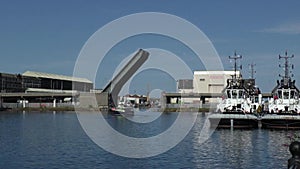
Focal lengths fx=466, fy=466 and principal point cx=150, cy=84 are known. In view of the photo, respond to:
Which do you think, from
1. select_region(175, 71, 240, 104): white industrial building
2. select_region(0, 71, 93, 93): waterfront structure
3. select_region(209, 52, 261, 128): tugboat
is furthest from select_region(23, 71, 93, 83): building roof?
select_region(209, 52, 261, 128): tugboat

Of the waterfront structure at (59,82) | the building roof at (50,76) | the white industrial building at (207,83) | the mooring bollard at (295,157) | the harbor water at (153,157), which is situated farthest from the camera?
the building roof at (50,76)

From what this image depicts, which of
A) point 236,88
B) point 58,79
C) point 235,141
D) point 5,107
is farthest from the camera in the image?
point 58,79

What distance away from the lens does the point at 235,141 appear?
83.6 ft

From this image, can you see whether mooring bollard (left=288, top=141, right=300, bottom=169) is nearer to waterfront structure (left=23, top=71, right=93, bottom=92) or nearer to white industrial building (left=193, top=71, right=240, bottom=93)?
white industrial building (left=193, top=71, right=240, bottom=93)

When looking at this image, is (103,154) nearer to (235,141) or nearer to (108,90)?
(235,141)

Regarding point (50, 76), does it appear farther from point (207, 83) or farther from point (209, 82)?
point (209, 82)

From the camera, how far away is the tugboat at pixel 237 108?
33.5 meters

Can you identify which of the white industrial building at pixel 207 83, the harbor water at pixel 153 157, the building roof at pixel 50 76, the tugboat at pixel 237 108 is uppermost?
the building roof at pixel 50 76

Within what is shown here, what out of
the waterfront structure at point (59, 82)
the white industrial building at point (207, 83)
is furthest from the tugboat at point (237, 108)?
the waterfront structure at point (59, 82)

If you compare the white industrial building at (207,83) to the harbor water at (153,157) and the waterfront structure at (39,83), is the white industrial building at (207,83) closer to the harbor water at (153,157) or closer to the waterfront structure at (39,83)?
the waterfront structure at (39,83)

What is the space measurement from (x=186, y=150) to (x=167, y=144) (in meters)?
2.65

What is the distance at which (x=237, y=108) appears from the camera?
36719 millimetres

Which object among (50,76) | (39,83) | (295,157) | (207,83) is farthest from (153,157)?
(50,76)

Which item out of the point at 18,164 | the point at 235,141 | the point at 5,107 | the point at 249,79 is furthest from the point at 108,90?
the point at 18,164
